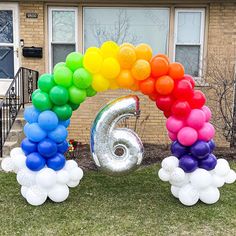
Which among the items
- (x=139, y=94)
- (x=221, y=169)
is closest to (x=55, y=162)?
(x=221, y=169)

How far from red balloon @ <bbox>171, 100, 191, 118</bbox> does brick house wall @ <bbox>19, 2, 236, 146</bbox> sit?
11.2 ft

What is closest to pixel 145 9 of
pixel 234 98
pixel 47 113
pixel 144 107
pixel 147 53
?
pixel 144 107

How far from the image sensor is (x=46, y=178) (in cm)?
459

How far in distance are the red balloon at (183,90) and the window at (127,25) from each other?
12.4 ft

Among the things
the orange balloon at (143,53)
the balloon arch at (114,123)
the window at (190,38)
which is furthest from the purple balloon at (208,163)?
the window at (190,38)

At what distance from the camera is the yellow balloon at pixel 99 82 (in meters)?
4.58

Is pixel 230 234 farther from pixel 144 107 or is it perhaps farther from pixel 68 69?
pixel 144 107

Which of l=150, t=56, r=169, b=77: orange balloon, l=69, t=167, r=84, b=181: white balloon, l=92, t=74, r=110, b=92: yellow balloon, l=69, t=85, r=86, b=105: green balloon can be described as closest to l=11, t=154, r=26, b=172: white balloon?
l=69, t=167, r=84, b=181: white balloon

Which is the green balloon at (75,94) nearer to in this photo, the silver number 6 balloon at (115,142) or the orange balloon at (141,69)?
the silver number 6 balloon at (115,142)

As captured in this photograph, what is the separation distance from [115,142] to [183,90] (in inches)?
42.3

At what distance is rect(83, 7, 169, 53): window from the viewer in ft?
26.5

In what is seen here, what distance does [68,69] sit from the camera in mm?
4598

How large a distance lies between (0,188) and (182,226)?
2.78 meters

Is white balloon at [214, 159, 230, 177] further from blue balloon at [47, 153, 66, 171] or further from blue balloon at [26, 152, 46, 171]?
blue balloon at [26, 152, 46, 171]
